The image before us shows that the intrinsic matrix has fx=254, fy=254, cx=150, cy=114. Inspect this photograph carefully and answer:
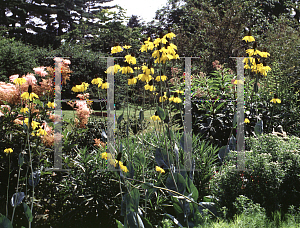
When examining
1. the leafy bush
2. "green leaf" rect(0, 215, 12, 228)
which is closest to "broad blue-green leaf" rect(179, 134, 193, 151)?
the leafy bush

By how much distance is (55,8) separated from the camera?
20141mm

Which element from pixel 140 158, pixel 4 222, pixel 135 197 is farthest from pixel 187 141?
pixel 4 222

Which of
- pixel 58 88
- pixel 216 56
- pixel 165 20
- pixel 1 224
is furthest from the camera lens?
pixel 165 20

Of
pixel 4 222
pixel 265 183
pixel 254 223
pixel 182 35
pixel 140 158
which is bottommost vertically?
pixel 4 222

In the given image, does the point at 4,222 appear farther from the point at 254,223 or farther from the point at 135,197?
the point at 254,223

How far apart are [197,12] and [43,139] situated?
26.7 feet

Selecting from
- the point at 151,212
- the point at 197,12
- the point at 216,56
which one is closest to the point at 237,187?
the point at 151,212

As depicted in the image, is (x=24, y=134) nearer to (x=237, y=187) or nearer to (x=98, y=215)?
(x=98, y=215)

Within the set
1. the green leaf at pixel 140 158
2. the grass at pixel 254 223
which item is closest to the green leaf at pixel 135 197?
the green leaf at pixel 140 158

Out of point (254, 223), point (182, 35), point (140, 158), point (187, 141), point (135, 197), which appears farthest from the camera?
point (182, 35)

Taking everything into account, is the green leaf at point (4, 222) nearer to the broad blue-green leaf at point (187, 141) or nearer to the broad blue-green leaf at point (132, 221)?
the broad blue-green leaf at point (132, 221)

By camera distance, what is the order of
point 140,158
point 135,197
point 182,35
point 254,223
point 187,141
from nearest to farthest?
point 254,223 → point 135,197 → point 140,158 → point 187,141 → point 182,35

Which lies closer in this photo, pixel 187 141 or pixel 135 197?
pixel 135 197

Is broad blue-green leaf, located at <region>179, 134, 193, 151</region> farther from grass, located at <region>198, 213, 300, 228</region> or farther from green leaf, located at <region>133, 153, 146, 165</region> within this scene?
grass, located at <region>198, 213, 300, 228</region>
